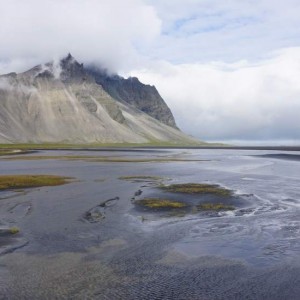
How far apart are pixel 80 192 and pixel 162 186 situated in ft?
29.9

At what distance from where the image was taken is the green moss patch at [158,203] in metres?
31.0

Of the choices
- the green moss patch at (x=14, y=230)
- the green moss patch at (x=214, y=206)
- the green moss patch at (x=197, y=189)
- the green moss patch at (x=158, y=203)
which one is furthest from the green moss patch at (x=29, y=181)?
the green moss patch at (x=214, y=206)

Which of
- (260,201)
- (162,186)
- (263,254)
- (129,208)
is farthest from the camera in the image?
(162,186)

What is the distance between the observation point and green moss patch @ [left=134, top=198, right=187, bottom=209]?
1221 inches

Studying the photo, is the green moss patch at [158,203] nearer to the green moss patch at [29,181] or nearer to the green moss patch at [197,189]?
the green moss patch at [197,189]

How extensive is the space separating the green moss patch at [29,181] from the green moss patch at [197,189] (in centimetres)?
1234

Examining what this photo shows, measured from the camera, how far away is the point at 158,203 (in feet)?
105

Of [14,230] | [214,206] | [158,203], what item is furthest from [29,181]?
[14,230]

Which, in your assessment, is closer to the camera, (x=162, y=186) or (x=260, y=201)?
(x=260, y=201)

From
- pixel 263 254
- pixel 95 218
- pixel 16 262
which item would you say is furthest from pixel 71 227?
pixel 263 254

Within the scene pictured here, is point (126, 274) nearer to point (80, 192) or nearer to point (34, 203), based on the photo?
point (34, 203)

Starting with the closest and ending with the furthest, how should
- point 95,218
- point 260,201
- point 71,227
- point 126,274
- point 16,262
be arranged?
point 126,274, point 16,262, point 71,227, point 95,218, point 260,201

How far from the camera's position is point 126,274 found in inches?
631

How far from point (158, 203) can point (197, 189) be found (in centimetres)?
887
